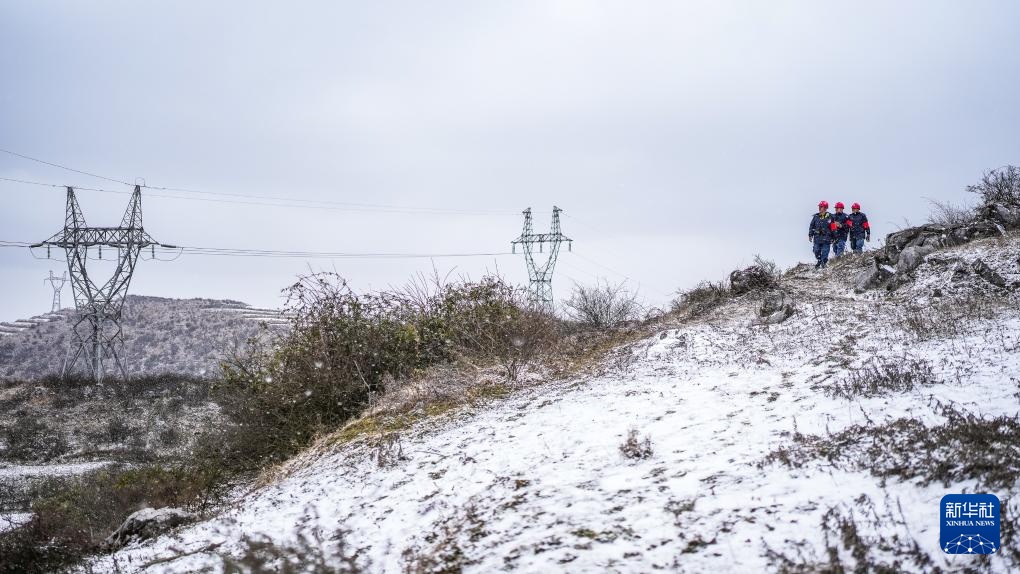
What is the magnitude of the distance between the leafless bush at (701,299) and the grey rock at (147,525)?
37.0ft

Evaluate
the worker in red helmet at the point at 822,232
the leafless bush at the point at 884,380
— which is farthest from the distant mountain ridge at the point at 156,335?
the leafless bush at the point at 884,380

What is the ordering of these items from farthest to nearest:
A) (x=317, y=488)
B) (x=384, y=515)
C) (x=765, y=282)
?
(x=765, y=282)
(x=317, y=488)
(x=384, y=515)

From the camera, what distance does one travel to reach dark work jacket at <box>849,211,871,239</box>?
16.7 m

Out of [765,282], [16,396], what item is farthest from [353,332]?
[16,396]

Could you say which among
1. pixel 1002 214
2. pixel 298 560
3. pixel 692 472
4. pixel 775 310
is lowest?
pixel 298 560

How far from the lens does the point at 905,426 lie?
4090mm

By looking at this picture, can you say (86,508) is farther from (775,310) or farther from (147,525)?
(775,310)

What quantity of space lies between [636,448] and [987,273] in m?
9.48

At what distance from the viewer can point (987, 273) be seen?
407 inches

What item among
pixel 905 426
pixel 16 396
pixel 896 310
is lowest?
pixel 16 396

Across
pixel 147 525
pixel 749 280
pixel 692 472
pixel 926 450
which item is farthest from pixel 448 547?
pixel 749 280

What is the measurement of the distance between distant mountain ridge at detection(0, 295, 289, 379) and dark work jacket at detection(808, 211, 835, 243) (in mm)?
51505

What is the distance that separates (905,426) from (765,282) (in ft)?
37.0

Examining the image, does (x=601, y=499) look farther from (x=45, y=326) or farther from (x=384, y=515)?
(x=45, y=326)
